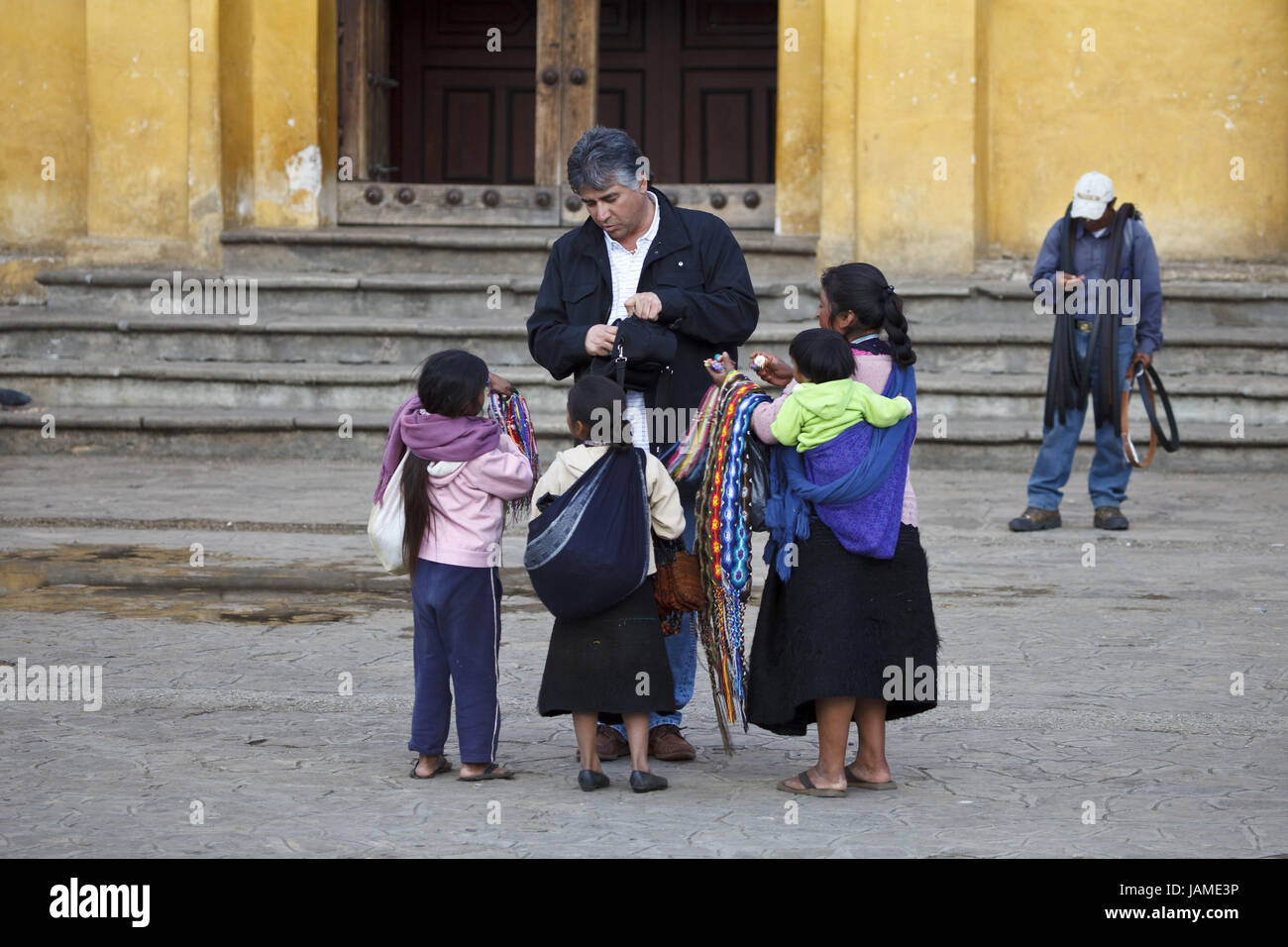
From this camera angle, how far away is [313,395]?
38.3 ft

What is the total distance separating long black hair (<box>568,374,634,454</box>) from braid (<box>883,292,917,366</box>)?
2.40 feet

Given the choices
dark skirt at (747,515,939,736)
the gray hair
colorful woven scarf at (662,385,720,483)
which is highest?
the gray hair

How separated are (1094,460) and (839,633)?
15.4 ft

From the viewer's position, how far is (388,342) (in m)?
12.0

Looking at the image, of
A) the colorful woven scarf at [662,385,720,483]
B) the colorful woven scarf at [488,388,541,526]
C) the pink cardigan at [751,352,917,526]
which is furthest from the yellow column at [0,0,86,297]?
the pink cardigan at [751,352,917,526]

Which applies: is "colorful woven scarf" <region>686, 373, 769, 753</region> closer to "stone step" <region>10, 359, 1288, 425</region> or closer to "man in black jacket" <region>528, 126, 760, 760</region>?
"man in black jacket" <region>528, 126, 760, 760</region>

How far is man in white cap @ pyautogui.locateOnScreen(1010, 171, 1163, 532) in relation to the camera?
350 inches

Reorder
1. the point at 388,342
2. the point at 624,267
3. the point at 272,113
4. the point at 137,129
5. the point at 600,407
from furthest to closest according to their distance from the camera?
1. the point at 272,113
2. the point at 137,129
3. the point at 388,342
4. the point at 624,267
5. the point at 600,407

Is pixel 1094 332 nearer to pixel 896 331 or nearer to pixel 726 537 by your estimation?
pixel 896 331

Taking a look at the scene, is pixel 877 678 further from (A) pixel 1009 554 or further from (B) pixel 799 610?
(A) pixel 1009 554

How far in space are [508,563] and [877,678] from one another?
142 inches

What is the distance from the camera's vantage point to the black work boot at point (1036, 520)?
8.83 m

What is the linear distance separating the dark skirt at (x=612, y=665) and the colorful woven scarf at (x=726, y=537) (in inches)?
6.9

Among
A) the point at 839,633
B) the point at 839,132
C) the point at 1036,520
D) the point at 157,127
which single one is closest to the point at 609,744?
the point at 839,633
